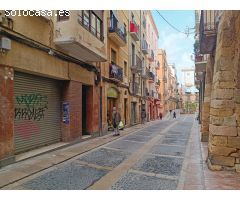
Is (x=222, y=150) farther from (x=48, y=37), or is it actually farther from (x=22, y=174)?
(x=48, y=37)

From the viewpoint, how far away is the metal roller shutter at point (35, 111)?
8.73m

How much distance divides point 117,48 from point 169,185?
14748 mm

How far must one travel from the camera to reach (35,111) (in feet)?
31.5

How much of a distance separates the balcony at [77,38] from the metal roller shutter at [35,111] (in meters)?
1.43

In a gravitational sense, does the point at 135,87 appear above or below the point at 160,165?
above

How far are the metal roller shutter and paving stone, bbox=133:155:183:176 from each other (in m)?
3.61

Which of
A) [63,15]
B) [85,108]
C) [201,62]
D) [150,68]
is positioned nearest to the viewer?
[63,15]

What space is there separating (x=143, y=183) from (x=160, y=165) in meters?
2.00

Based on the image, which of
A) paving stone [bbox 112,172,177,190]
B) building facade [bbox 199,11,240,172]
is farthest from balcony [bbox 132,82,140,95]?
paving stone [bbox 112,172,177,190]

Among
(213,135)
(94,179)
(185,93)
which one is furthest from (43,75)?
(185,93)

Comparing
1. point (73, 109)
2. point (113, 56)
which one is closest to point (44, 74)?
point (73, 109)

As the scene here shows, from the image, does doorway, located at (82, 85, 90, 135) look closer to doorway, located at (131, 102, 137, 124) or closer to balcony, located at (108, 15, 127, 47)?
balcony, located at (108, 15, 127, 47)

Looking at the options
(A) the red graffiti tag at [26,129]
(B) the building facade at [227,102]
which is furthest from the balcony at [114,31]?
(B) the building facade at [227,102]

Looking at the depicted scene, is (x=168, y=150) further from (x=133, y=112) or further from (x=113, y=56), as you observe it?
(x=133, y=112)
